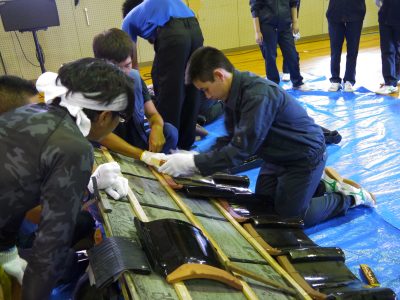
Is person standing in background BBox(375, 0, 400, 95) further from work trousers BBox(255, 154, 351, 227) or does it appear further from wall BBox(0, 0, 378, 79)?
wall BBox(0, 0, 378, 79)

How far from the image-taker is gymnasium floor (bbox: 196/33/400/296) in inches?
86.7

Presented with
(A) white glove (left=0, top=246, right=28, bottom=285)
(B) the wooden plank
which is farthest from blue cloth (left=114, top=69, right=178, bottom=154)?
(A) white glove (left=0, top=246, right=28, bottom=285)

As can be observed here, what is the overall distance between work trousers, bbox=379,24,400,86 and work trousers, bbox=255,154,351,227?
2.74m

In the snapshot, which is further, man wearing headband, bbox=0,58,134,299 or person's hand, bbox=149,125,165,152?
person's hand, bbox=149,125,165,152

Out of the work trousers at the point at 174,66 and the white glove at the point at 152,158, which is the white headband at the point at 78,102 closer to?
the white glove at the point at 152,158

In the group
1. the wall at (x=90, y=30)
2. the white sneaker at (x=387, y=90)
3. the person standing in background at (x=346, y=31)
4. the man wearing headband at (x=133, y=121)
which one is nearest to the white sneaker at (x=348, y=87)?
the person standing in background at (x=346, y=31)

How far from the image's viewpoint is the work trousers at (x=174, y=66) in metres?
3.10

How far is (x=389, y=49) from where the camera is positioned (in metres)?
4.53

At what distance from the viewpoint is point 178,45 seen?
10.1 feet

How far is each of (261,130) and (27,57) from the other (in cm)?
604

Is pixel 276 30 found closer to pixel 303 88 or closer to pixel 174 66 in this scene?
pixel 303 88

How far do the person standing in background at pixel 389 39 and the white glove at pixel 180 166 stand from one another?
3335 millimetres

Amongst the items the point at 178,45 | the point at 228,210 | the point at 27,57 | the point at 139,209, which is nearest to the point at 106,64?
the point at 139,209

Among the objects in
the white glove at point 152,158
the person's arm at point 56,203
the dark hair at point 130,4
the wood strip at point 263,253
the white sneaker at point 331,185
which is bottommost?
the white sneaker at point 331,185
